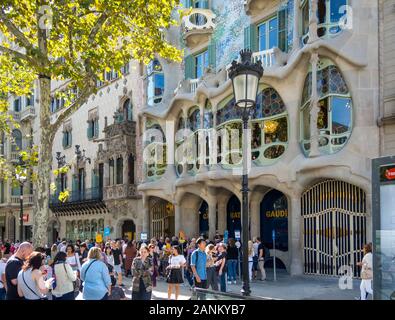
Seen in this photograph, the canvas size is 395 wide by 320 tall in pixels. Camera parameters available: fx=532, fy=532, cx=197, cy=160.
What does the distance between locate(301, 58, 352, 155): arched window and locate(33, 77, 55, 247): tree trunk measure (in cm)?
959

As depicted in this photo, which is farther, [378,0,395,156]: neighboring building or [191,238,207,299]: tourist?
[378,0,395,156]: neighboring building

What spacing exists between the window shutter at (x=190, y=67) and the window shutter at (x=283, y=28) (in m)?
6.54

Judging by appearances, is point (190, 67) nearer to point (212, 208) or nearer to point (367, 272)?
point (212, 208)

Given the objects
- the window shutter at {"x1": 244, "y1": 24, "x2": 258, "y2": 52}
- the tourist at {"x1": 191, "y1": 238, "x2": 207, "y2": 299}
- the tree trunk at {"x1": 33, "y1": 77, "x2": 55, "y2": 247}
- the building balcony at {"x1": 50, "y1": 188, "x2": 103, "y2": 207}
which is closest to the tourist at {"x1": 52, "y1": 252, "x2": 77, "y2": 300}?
the tourist at {"x1": 191, "y1": 238, "x2": 207, "y2": 299}

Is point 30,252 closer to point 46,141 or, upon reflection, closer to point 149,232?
point 46,141

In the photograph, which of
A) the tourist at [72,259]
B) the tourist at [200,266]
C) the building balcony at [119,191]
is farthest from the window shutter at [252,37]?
the tourist at [72,259]

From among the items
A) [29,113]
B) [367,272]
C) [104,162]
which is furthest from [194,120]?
[29,113]

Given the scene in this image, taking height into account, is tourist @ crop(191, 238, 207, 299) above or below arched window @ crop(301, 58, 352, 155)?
below

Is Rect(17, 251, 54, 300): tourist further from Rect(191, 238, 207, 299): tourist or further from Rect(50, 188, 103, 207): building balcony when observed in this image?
Rect(50, 188, 103, 207): building balcony

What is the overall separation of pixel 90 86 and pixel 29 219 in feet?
→ 119

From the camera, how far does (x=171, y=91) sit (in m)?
28.5

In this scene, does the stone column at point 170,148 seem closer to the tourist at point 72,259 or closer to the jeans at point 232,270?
the jeans at point 232,270

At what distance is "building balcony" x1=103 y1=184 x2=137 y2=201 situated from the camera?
31.6 metres

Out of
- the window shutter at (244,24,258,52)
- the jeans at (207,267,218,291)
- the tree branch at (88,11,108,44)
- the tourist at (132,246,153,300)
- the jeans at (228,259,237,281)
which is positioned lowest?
the jeans at (228,259,237,281)
